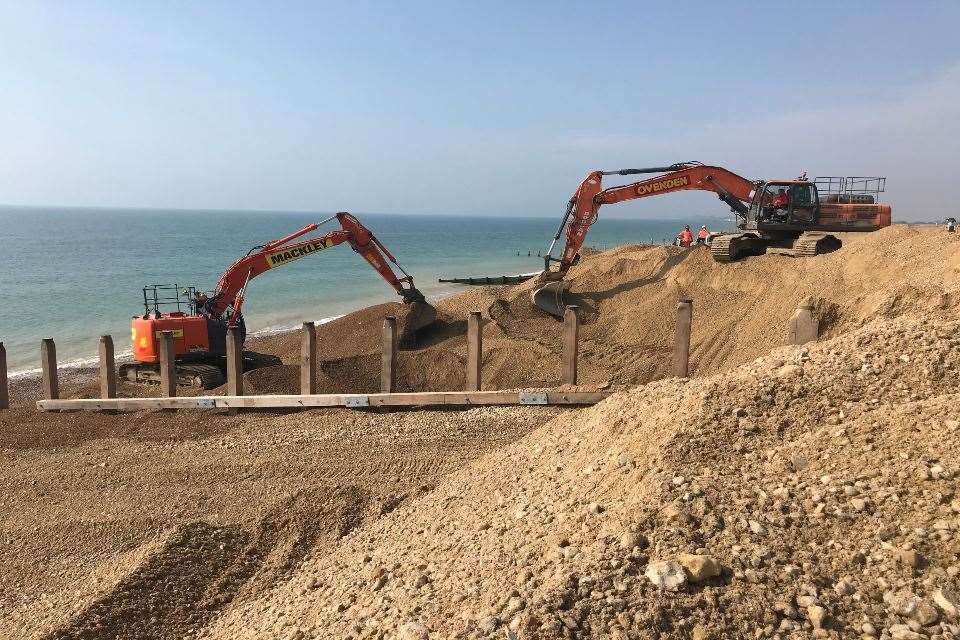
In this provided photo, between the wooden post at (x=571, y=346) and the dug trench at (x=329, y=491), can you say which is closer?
the dug trench at (x=329, y=491)

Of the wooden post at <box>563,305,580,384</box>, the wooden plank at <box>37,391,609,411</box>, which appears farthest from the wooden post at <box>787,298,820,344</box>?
the wooden post at <box>563,305,580,384</box>

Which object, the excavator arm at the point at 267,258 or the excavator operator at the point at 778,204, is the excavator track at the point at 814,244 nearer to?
the excavator operator at the point at 778,204

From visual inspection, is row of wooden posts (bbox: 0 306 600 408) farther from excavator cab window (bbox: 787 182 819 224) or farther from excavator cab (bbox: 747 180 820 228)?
excavator cab window (bbox: 787 182 819 224)

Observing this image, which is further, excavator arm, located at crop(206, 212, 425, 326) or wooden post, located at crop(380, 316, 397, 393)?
excavator arm, located at crop(206, 212, 425, 326)

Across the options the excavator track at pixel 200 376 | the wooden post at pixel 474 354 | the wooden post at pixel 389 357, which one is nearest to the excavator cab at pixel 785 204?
the wooden post at pixel 474 354

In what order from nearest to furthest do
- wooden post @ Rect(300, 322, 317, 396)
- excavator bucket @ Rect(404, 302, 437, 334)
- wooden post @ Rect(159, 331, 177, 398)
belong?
wooden post @ Rect(300, 322, 317, 396)
wooden post @ Rect(159, 331, 177, 398)
excavator bucket @ Rect(404, 302, 437, 334)

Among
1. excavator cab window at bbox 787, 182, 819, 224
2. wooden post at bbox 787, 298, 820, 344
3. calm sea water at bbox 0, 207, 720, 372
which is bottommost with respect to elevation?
calm sea water at bbox 0, 207, 720, 372

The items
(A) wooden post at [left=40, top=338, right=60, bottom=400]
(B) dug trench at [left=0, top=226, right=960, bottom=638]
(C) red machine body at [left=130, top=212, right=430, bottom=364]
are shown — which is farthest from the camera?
(C) red machine body at [left=130, top=212, right=430, bottom=364]

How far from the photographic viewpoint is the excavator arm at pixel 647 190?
18609 mm

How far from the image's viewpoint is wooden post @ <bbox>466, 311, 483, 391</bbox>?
986cm

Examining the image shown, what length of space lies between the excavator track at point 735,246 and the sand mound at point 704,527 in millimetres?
10438

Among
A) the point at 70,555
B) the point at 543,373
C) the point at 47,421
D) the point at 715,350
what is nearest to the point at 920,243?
the point at 715,350

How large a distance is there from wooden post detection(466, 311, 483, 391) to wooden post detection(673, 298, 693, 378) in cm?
263

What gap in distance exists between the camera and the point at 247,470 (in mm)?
7508
